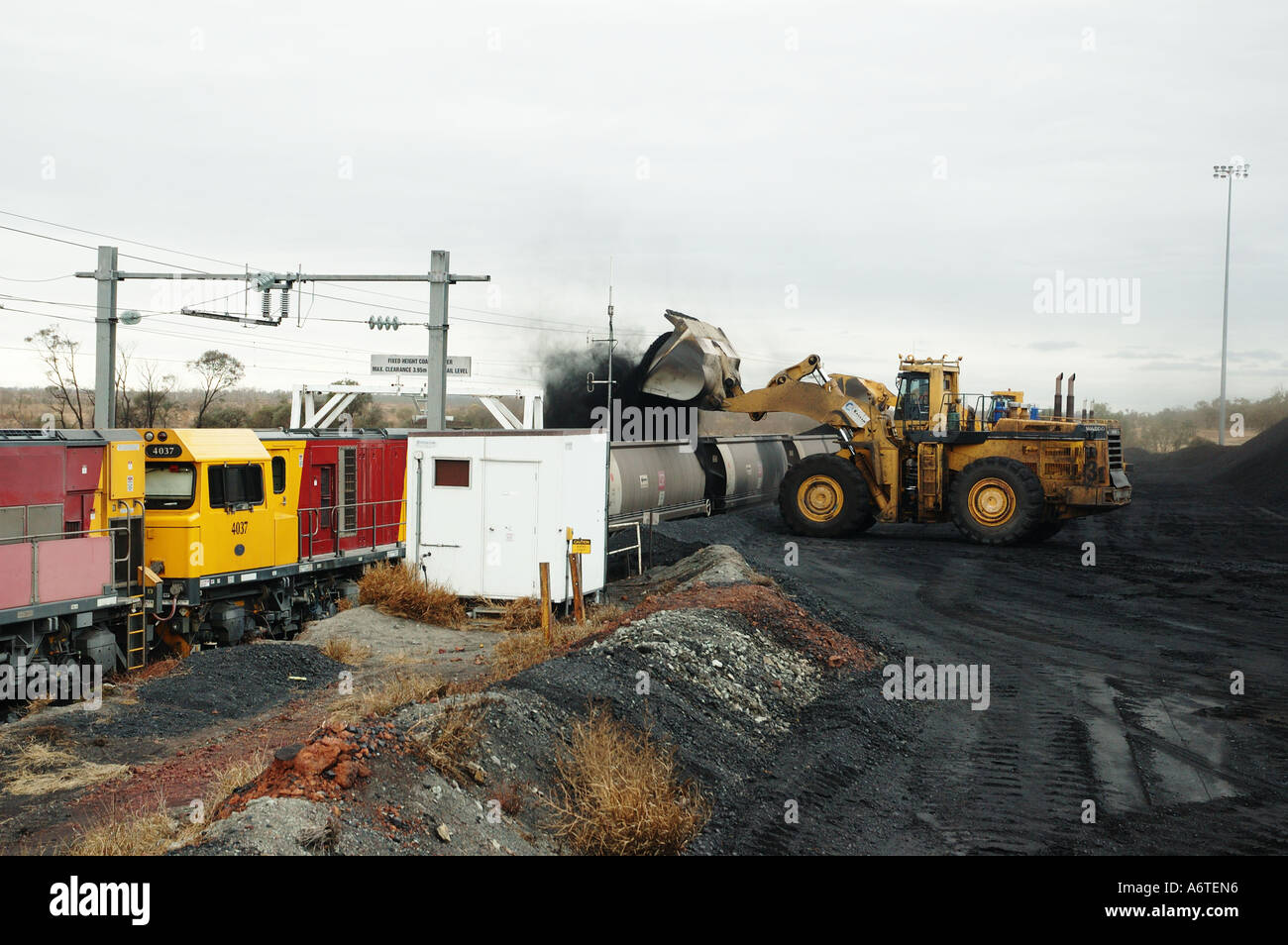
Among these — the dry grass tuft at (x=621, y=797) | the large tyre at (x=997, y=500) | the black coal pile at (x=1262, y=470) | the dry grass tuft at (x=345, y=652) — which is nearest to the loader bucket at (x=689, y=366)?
the large tyre at (x=997, y=500)

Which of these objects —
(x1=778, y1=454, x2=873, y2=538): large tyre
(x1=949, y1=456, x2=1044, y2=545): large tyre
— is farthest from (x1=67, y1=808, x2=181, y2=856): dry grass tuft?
(x1=949, y1=456, x2=1044, y2=545): large tyre

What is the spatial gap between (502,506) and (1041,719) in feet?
29.9

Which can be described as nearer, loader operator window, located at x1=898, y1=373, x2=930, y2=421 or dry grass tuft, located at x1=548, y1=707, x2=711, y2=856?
dry grass tuft, located at x1=548, y1=707, x2=711, y2=856

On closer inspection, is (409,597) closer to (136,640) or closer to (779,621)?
(136,640)

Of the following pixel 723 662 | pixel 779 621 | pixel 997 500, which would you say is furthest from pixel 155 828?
pixel 997 500

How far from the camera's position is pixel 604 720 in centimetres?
925

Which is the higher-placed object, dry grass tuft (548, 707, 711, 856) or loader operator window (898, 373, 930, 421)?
loader operator window (898, 373, 930, 421)

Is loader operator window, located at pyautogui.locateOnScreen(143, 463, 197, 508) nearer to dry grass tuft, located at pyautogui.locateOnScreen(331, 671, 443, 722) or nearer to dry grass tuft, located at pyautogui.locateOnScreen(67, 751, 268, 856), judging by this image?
dry grass tuft, located at pyautogui.locateOnScreen(331, 671, 443, 722)

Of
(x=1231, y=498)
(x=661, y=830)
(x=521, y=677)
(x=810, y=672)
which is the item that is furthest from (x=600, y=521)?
(x=1231, y=498)

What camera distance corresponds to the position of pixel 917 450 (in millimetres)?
26312

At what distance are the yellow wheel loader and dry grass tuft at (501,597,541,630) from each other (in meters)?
9.29

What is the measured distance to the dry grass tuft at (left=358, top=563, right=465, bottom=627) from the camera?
17406 mm

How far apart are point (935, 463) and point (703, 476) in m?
6.27
